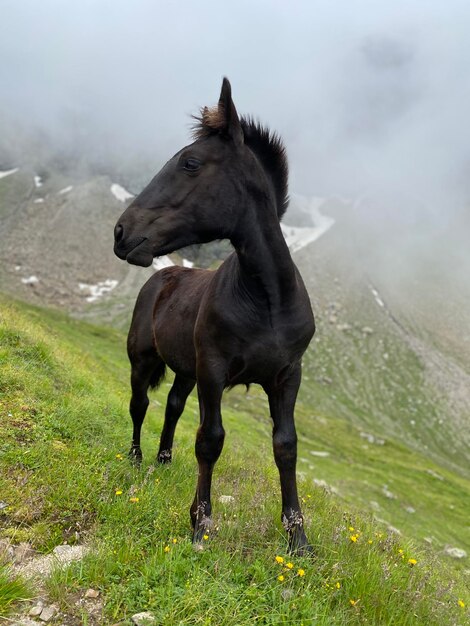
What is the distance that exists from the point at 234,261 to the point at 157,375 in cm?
391

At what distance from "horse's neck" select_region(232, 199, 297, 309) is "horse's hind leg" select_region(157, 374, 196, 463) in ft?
11.4

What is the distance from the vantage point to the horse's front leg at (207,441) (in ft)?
17.2

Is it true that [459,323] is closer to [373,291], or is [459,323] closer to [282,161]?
[373,291]

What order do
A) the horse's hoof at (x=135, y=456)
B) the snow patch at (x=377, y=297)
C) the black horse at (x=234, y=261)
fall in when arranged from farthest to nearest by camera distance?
1. the snow patch at (x=377, y=297)
2. the horse's hoof at (x=135, y=456)
3. the black horse at (x=234, y=261)

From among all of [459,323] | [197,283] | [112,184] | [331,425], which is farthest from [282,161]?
[112,184]

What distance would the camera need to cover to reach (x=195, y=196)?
506cm

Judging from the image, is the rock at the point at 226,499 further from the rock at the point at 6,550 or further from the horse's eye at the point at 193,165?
the horse's eye at the point at 193,165

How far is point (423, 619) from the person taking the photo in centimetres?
451

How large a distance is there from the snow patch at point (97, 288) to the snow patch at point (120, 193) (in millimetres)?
46427

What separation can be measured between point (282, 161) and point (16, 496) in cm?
526

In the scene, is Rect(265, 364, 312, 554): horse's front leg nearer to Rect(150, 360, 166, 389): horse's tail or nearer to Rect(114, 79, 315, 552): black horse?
Rect(114, 79, 315, 552): black horse

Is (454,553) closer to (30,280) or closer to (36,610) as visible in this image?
(36,610)

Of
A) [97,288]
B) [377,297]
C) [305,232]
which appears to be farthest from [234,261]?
→ [305,232]

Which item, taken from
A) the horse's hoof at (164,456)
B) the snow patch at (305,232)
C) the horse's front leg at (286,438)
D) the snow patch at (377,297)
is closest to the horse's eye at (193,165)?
the horse's front leg at (286,438)
